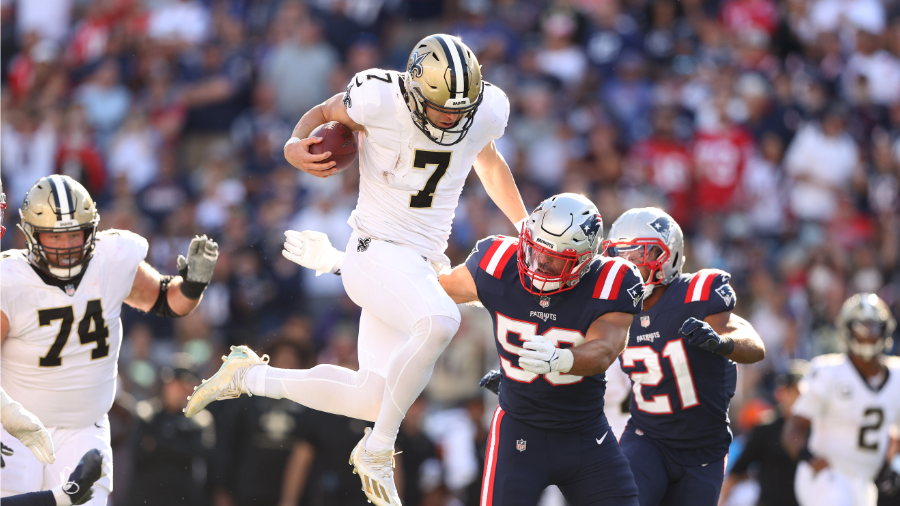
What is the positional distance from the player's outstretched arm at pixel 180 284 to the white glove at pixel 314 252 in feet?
1.70

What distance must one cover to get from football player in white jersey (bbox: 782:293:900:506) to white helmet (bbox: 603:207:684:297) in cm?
275

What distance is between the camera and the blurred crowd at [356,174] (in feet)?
30.1

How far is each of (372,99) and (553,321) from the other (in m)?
1.40

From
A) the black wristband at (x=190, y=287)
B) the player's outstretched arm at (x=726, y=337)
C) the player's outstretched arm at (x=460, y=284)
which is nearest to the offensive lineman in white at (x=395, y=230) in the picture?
the player's outstretched arm at (x=460, y=284)

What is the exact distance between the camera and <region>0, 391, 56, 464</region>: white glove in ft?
16.9

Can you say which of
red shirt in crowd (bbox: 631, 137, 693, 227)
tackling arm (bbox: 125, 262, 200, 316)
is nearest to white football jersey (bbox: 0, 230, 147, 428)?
tackling arm (bbox: 125, 262, 200, 316)

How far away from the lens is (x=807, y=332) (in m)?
10.4

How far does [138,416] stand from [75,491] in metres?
3.77

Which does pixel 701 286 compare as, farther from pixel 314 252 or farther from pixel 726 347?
pixel 314 252

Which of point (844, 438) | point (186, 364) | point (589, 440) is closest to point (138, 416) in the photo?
point (186, 364)

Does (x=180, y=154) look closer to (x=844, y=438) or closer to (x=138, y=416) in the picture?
(x=138, y=416)

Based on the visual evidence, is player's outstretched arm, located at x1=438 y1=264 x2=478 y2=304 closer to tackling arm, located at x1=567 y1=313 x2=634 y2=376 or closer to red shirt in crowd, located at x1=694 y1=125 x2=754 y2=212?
tackling arm, located at x1=567 y1=313 x2=634 y2=376

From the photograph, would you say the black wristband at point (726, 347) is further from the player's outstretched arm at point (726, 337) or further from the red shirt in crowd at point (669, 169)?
the red shirt in crowd at point (669, 169)

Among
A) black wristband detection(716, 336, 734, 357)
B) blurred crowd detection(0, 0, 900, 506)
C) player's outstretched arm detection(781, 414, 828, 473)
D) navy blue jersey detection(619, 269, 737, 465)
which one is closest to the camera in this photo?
black wristband detection(716, 336, 734, 357)
